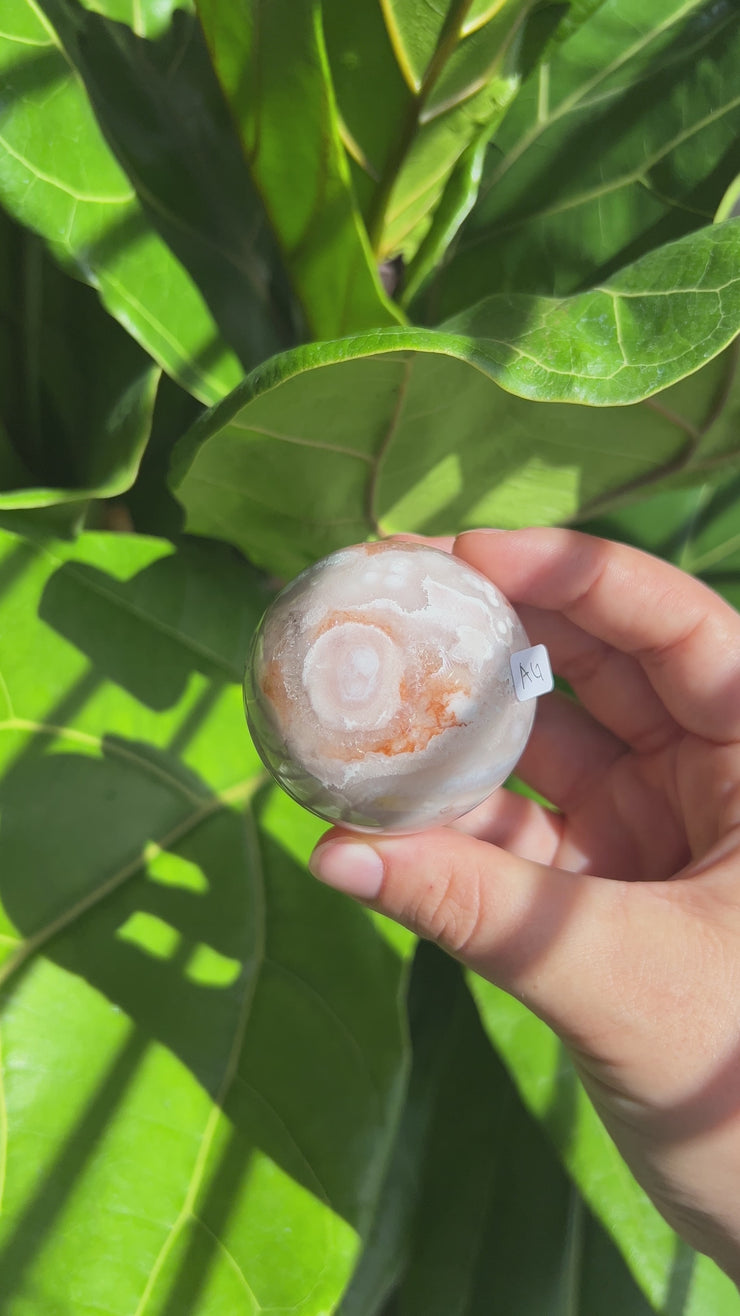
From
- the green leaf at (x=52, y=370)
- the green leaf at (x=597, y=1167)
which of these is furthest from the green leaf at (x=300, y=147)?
the green leaf at (x=597, y=1167)

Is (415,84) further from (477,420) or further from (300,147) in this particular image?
(477,420)

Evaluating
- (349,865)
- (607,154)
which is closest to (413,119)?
(607,154)

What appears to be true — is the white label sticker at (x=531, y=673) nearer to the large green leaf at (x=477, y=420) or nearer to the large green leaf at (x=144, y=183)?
the large green leaf at (x=477, y=420)

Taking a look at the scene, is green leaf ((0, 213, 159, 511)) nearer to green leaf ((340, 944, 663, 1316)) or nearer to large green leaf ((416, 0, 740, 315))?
large green leaf ((416, 0, 740, 315))

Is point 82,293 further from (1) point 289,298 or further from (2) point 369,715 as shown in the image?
(2) point 369,715

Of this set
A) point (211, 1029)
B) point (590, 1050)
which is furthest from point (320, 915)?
point (590, 1050)

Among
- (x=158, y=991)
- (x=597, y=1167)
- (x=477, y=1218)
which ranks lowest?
(x=477, y=1218)
